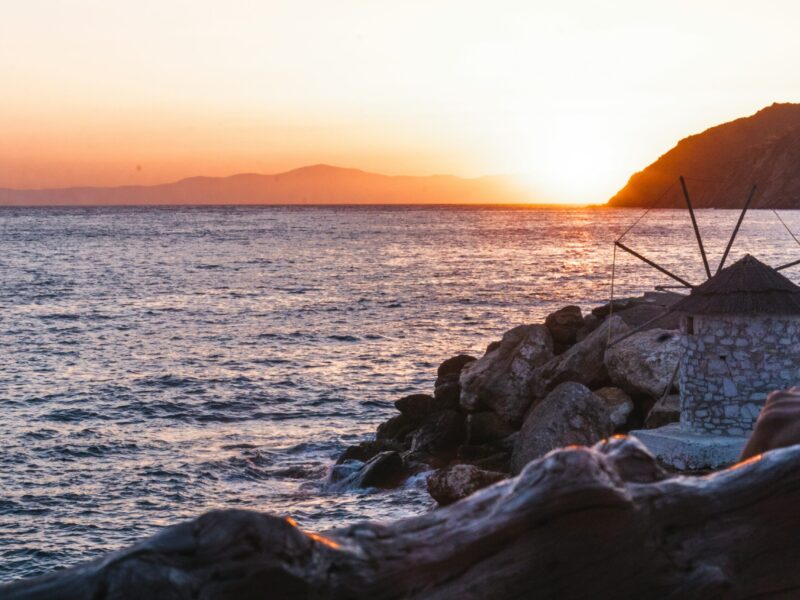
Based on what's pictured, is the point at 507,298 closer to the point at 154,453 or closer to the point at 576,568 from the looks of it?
the point at 154,453

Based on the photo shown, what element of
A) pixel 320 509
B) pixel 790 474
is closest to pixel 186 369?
pixel 320 509

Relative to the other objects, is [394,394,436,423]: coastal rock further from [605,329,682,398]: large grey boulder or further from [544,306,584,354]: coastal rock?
[605,329,682,398]: large grey boulder

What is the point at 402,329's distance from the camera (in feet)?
175

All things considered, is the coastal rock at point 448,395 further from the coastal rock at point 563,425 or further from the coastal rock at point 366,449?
the coastal rock at point 563,425

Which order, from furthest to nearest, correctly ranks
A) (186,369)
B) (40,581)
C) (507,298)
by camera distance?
(507,298)
(186,369)
(40,581)

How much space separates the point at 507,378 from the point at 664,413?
206 inches

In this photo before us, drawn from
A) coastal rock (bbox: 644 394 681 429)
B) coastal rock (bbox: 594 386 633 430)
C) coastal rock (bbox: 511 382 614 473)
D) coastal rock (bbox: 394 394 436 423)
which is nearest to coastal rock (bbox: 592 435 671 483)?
coastal rock (bbox: 511 382 614 473)

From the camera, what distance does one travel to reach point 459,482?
19500mm

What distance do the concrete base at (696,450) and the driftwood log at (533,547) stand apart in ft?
52.6

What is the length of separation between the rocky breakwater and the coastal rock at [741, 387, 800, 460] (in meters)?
14.8

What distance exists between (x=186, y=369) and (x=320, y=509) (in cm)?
2039

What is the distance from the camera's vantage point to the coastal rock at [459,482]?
760 inches

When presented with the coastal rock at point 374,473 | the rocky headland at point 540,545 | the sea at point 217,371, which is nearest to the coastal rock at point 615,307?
the sea at point 217,371

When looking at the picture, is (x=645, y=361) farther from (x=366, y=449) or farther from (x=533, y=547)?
(x=533, y=547)
